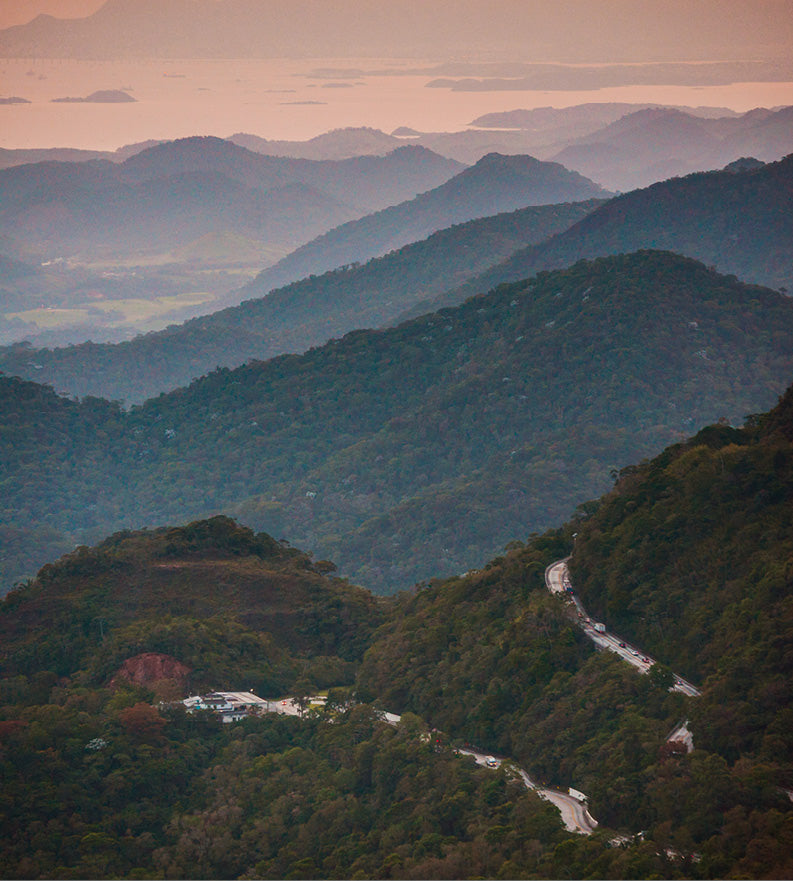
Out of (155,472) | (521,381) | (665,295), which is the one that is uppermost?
(665,295)

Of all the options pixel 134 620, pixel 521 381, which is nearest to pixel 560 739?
pixel 134 620

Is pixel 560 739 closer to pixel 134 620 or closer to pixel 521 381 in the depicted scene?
pixel 134 620

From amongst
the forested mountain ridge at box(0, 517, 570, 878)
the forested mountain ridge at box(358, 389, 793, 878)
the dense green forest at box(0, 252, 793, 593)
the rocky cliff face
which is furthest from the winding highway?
the dense green forest at box(0, 252, 793, 593)

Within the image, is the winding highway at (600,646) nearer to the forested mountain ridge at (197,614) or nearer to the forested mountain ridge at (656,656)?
the forested mountain ridge at (656,656)

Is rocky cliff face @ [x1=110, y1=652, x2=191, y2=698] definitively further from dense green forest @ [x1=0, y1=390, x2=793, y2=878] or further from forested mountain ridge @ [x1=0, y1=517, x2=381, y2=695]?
dense green forest @ [x1=0, y1=390, x2=793, y2=878]

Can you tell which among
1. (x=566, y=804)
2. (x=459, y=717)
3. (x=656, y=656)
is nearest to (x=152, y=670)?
(x=459, y=717)

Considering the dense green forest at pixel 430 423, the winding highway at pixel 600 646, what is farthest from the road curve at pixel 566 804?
the dense green forest at pixel 430 423
